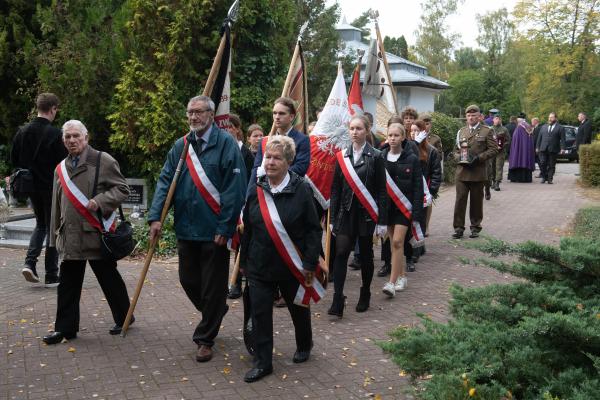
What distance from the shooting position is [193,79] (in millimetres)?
12305

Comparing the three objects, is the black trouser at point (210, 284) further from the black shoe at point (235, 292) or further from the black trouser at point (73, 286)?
the black shoe at point (235, 292)

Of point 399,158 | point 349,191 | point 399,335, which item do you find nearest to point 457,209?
point 399,158

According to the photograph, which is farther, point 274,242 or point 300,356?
point 300,356

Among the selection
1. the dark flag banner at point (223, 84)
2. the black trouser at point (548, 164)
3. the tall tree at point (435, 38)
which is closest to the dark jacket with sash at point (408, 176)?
the dark flag banner at point (223, 84)

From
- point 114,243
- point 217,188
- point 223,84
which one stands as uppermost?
point 223,84

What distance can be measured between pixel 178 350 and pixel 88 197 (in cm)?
152

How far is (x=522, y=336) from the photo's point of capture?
3.32 m

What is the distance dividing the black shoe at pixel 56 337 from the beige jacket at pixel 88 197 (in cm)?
70

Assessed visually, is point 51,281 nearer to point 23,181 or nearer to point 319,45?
point 23,181

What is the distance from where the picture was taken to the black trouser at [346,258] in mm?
6465

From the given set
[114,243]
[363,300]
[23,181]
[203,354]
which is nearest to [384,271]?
[363,300]

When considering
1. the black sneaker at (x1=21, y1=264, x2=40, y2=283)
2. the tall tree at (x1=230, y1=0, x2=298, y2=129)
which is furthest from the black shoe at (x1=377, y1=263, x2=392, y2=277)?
the tall tree at (x1=230, y1=0, x2=298, y2=129)

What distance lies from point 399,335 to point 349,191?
9.93 feet

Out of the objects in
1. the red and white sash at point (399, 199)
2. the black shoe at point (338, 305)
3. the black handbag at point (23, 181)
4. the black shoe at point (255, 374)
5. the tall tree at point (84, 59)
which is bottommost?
the black shoe at point (255, 374)
